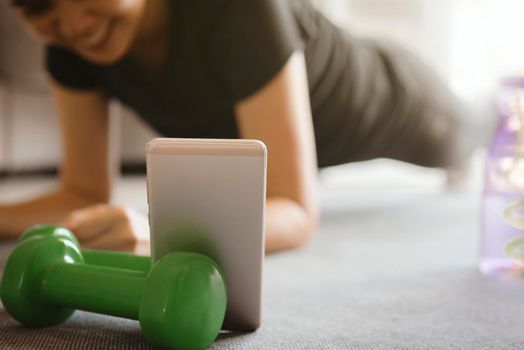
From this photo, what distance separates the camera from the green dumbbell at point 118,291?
1.30 ft

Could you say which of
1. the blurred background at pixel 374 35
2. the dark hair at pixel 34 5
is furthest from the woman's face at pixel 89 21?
the blurred background at pixel 374 35

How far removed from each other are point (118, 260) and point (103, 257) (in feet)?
0.05

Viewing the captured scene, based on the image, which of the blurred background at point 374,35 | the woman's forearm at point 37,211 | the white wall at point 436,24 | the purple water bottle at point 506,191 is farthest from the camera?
the white wall at point 436,24

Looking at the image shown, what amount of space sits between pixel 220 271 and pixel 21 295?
15 centimetres

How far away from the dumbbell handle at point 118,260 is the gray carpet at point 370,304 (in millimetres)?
47

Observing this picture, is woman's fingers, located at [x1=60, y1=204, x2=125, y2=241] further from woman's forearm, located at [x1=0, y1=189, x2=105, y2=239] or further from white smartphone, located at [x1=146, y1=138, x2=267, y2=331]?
woman's forearm, located at [x1=0, y1=189, x2=105, y2=239]

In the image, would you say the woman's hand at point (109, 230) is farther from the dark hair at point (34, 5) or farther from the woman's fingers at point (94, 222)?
the dark hair at point (34, 5)

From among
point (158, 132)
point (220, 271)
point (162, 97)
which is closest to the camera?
point (220, 271)

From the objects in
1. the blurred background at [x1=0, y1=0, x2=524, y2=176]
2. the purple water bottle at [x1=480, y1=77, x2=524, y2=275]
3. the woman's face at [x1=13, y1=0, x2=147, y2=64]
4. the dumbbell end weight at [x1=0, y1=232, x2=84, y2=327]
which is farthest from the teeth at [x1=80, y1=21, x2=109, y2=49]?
the blurred background at [x1=0, y1=0, x2=524, y2=176]

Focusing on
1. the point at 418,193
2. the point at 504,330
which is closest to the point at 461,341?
the point at 504,330

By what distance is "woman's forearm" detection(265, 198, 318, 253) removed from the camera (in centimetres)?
75

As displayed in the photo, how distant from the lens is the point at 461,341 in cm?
48

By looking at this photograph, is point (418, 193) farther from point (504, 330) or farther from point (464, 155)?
point (504, 330)

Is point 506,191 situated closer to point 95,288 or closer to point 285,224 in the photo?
point 285,224
